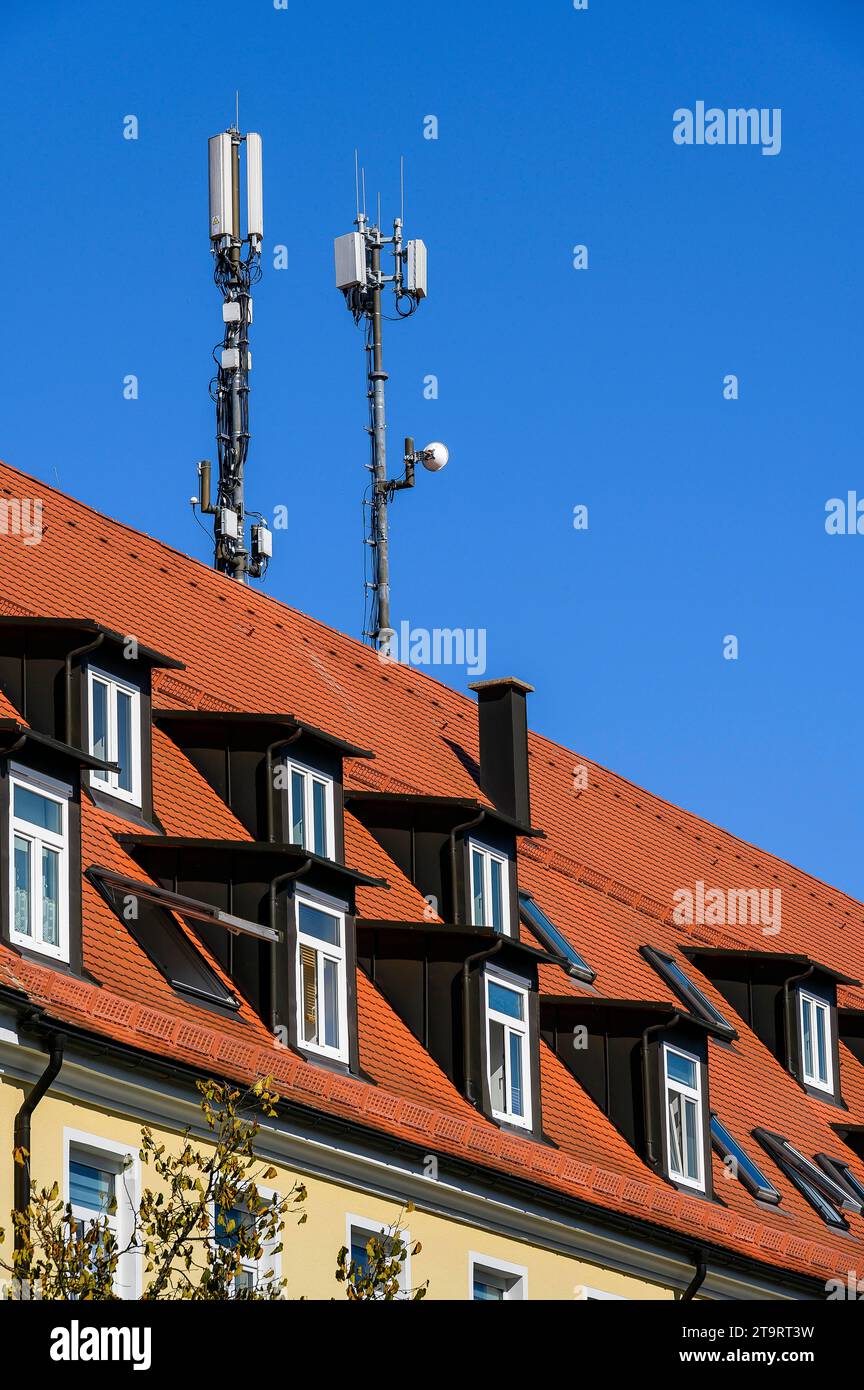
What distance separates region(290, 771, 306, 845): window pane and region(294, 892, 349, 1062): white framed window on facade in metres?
1.15

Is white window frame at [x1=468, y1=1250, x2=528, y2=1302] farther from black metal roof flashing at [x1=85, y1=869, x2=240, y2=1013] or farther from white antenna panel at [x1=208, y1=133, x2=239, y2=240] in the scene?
white antenna panel at [x1=208, y1=133, x2=239, y2=240]

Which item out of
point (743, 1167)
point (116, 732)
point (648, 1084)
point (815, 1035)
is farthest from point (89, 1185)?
point (815, 1035)

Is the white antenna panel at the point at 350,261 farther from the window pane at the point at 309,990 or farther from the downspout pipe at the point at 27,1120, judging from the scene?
the downspout pipe at the point at 27,1120

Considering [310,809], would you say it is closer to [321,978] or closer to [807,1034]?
[321,978]

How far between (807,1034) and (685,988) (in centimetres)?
309

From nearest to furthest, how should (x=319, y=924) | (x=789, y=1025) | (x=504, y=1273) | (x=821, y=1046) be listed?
(x=319, y=924) < (x=504, y=1273) < (x=789, y=1025) < (x=821, y=1046)

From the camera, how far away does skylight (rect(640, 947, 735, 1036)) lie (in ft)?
120

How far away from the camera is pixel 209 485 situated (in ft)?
165

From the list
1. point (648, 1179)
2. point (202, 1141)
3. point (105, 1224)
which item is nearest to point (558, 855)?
point (648, 1179)

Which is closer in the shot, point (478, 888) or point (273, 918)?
point (273, 918)

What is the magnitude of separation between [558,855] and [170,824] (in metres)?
10.5

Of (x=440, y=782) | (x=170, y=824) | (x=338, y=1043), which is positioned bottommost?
(x=338, y=1043)

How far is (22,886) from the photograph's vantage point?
23.9m

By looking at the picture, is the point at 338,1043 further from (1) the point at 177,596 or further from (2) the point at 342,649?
(2) the point at 342,649
